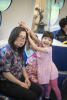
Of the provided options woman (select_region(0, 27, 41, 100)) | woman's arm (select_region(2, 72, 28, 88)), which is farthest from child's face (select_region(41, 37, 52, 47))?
woman's arm (select_region(2, 72, 28, 88))

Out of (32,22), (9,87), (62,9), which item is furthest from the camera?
(62,9)

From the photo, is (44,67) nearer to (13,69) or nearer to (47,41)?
(47,41)

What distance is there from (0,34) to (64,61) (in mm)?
985

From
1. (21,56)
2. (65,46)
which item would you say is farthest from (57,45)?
(21,56)

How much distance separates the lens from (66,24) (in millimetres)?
2287

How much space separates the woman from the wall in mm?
720

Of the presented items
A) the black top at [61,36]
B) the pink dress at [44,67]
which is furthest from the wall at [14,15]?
the pink dress at [44,67]

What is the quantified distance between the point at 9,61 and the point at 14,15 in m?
1.02

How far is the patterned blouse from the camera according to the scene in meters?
1.38

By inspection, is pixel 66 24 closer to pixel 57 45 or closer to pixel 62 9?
pixel 57 45

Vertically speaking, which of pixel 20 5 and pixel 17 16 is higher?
pixel 20 5

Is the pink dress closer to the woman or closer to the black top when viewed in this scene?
the woman

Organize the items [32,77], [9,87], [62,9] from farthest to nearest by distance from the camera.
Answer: [62,9] → [32,77] → [9,87]

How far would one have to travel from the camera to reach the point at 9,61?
55.2 inches
